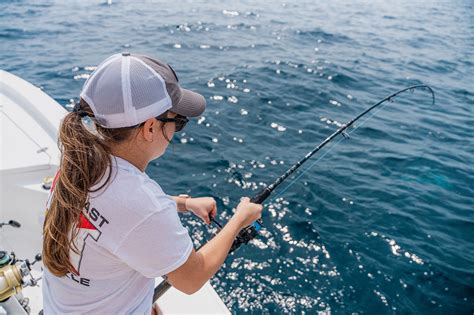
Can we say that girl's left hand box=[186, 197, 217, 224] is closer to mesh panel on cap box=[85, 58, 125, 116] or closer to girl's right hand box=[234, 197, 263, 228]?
girl's right hand box=[234, 197, 263, 228]

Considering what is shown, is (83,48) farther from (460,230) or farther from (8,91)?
(460,230)

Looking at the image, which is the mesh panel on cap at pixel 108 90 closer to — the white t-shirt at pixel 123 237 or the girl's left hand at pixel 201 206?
the white t-shirt at pixel 123 237

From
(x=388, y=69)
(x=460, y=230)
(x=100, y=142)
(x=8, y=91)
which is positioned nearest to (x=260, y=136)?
(x=460, y=230)

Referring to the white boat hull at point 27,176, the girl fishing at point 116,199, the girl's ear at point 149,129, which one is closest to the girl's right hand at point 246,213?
the girl fishing at point 116,199

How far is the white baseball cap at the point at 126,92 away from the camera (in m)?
1.37

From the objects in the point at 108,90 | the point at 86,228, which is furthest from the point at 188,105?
the point at 86,228

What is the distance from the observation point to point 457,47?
13.8 metres

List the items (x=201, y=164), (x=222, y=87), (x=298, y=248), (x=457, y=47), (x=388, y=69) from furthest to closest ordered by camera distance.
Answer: (x=457, y=47), (x=388, y=69), (x=222, y=87), (x=201, y=164), (x=298, y=248)

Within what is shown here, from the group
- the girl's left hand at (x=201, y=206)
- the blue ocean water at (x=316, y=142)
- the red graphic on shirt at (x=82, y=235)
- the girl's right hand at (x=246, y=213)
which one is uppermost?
the red graphic on shirt at (x=82, y=235)

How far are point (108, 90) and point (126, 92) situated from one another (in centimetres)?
7

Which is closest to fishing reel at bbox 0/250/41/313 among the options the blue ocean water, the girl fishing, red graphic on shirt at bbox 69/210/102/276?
the girl fishing

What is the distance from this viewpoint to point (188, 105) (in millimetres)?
1593

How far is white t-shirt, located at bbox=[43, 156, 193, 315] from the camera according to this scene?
131 centimetres

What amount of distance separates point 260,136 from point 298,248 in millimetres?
2768
